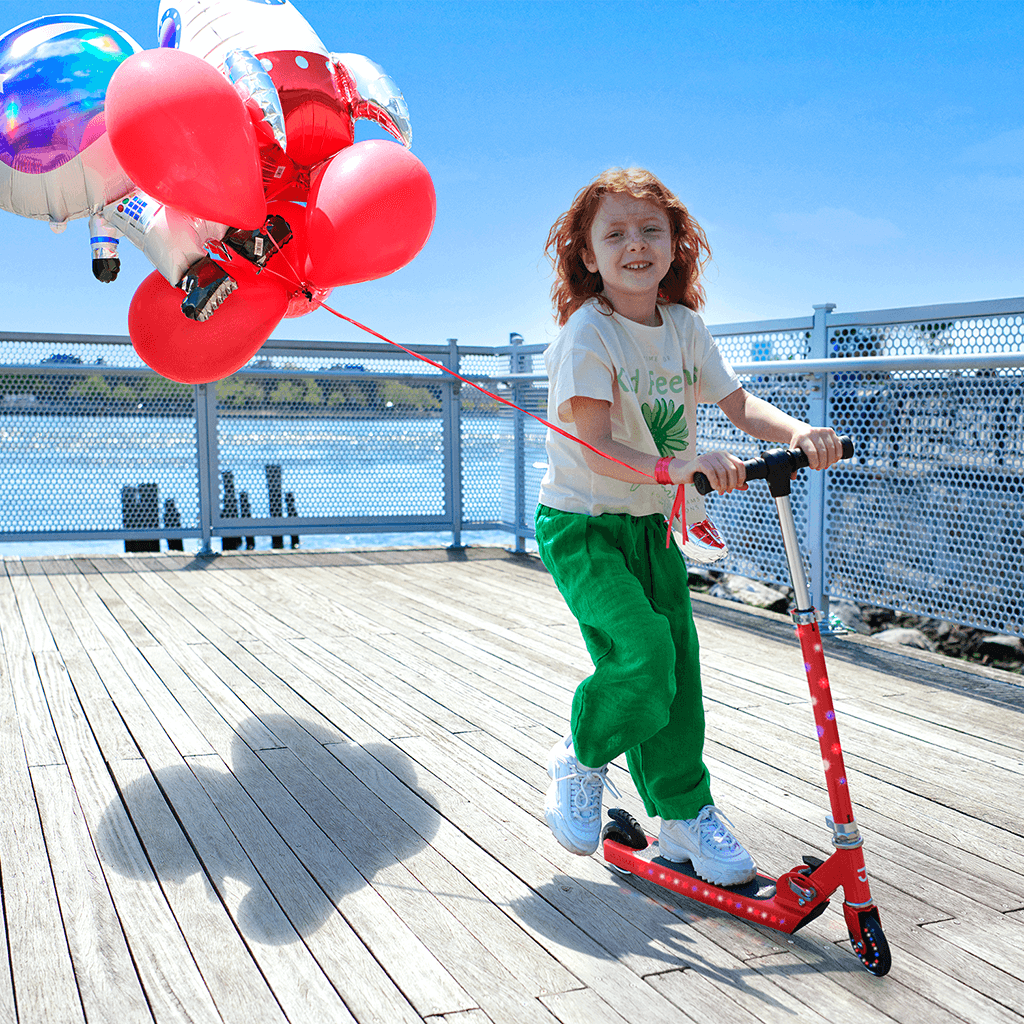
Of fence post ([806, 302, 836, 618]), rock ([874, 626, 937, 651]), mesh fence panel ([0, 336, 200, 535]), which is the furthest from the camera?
mesh fence panel ([0, 336, 200, 535])

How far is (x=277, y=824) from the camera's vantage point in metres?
2.68

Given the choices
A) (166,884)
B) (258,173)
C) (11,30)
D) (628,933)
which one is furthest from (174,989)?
(11,30)

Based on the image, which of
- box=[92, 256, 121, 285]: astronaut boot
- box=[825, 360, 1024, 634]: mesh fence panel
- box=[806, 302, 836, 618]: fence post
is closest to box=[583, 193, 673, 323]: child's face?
box=[92, 256, 121, 285]: astronaut boot

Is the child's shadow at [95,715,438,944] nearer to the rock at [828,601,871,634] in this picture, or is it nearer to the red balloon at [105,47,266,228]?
the red balloon at [105,47,266,228]

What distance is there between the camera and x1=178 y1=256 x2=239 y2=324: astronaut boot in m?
2.81

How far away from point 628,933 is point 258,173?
200cm

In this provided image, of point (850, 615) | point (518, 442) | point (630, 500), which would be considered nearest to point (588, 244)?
point (630, 500)

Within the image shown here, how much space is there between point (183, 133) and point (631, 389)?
124cm

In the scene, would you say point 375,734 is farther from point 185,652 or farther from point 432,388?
point 432,388

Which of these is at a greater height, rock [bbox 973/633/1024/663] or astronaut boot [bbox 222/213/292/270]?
astronaut boot [bbox 222/213/292/270]

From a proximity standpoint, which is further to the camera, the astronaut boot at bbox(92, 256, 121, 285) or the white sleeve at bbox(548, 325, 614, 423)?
the astronaut boot at bbox(92, 256, 121, 285)

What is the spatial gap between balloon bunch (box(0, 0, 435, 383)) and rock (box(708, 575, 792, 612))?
4.89 metres

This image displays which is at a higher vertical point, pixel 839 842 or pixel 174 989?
pixel 839 842

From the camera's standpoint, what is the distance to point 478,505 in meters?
7.89
